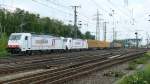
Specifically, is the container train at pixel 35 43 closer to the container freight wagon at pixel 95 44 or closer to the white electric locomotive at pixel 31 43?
the white electric locomotive at pixel 31 43

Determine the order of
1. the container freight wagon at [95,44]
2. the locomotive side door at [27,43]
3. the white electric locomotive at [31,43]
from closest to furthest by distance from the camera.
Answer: the white electric locomotive at [31,43], the locomotive side door at [27,43], the container freight wagon at [95,44]

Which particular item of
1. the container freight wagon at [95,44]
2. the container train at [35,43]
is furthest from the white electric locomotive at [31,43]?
the container freight wagon at [95,44]

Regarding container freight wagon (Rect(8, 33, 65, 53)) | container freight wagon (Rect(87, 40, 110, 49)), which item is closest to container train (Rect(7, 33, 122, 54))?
container freight wagon (Rect(8, 33, 65, 53))

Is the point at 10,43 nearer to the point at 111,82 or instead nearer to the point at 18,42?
the point at 18,42

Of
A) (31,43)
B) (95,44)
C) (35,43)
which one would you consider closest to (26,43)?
(31,43)

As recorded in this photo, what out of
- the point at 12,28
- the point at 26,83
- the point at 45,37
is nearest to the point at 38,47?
the point at 45,37

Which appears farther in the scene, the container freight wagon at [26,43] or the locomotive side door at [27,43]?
the locomotive side door at [27,43]

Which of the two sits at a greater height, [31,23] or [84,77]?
[31,23]

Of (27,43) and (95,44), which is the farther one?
(95,44)

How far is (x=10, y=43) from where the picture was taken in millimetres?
44938

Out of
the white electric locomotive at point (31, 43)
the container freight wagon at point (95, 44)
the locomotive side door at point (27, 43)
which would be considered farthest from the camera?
the container freight wagon at point (95, 44)

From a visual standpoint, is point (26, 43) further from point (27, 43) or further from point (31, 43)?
point (31, 43)

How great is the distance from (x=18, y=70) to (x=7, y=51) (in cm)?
2456

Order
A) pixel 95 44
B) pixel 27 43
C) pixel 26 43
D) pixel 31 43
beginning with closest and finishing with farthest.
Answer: pixel 26 43 → pixel 27 43 → pixel 31 43 → pixel 95 44
